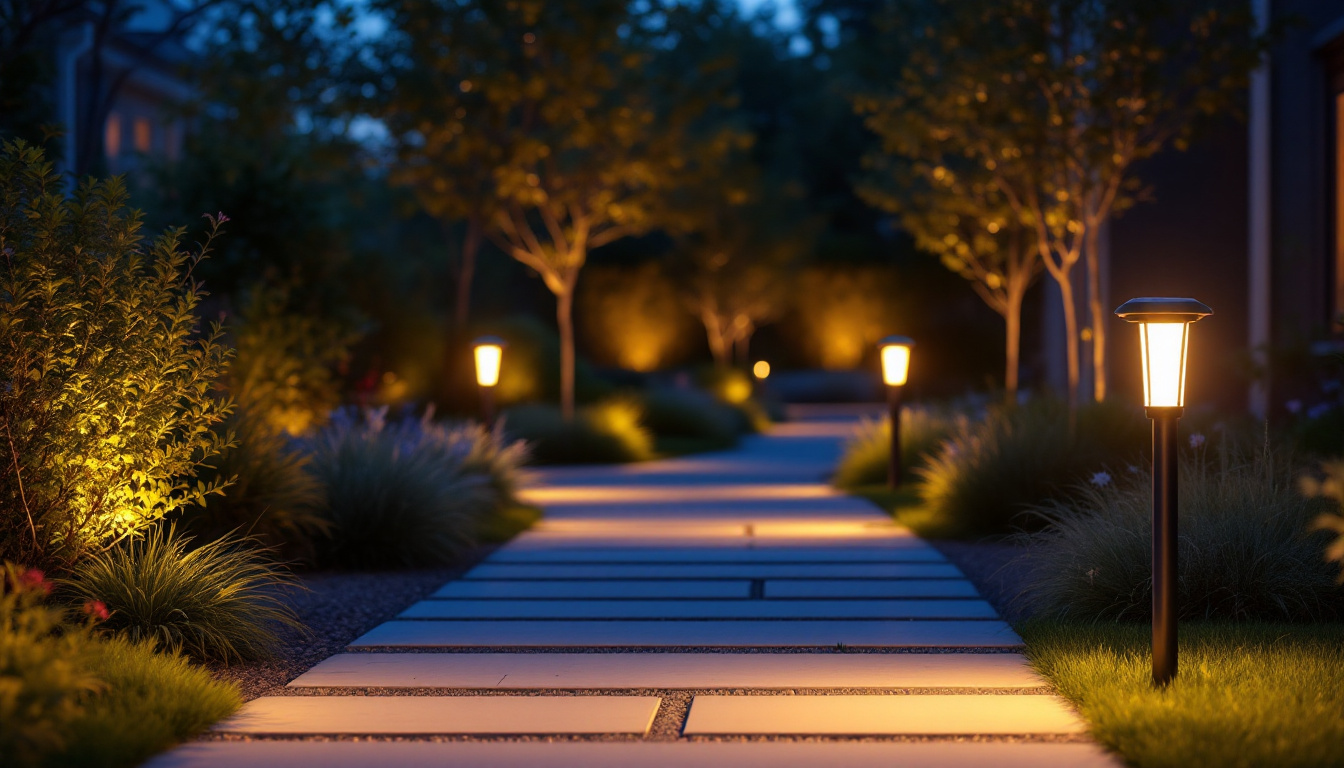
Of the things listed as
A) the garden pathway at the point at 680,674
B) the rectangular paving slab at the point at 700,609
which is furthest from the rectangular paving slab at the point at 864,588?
the rectangular paving slab at the point at 700,609

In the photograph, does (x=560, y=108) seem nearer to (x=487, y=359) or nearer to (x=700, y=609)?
(x=487, y=359)

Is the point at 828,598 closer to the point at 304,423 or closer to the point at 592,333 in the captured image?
the point at 304,423

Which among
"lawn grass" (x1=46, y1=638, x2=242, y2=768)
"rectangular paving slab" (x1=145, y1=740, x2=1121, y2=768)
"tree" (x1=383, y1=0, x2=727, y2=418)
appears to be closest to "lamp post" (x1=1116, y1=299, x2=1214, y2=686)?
"rectangular paving slab" (x1=145, y1=740, x2=1121, y2=768)

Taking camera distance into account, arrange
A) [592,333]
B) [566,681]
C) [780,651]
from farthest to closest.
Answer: [592,333]
[780,651]
[566,681]

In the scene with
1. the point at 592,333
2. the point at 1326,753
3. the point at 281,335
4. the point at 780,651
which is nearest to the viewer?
the point at 1326,753

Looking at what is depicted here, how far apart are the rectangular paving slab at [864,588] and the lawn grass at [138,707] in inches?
132

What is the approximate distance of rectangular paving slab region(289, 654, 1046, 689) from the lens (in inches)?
197

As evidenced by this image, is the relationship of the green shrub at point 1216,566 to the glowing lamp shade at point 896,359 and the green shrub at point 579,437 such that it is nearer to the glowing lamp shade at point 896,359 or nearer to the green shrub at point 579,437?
the glowing lamp shade at point 896,359

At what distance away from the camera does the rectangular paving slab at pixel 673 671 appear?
500 centimetres

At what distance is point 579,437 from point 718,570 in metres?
9.85

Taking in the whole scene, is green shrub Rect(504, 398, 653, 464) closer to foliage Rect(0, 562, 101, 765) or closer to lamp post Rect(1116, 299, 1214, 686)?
lamp post Rect(1116, 299, 1214, 686)

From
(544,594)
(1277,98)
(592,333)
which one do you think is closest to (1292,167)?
(1277,98)

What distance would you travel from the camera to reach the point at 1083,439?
9883mm

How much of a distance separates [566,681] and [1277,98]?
12.3 metres
